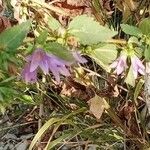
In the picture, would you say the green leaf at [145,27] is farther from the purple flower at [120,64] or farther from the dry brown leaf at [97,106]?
the dry brown leaf at [97,106]

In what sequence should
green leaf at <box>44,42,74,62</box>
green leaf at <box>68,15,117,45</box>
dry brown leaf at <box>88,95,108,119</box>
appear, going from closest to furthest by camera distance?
green leaf at <box>44,42,74,62</box> < green leaf at <box>68,15,117,45</box> < dry brown leaf at <box>88,95,108,119</box>

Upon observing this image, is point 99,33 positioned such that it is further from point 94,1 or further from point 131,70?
point 94,1

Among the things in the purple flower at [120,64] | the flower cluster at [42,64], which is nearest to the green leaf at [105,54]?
the purple flower at [120,64]

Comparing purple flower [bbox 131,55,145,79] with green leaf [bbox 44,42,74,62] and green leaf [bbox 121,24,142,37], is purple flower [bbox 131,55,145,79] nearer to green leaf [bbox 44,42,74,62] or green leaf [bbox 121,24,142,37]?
green leaf [bbox 121,24,142,37]

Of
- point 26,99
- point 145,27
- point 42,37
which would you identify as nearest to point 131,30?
point 145,27

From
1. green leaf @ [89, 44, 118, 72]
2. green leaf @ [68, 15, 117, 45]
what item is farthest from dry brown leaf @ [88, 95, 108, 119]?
green leaf @ [68, 15, 117, 45]

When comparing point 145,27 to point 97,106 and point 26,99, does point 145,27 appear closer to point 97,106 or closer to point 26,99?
point 97,106

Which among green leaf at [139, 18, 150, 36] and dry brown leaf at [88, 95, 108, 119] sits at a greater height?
green leaf at [139, 18, 150, 36]
